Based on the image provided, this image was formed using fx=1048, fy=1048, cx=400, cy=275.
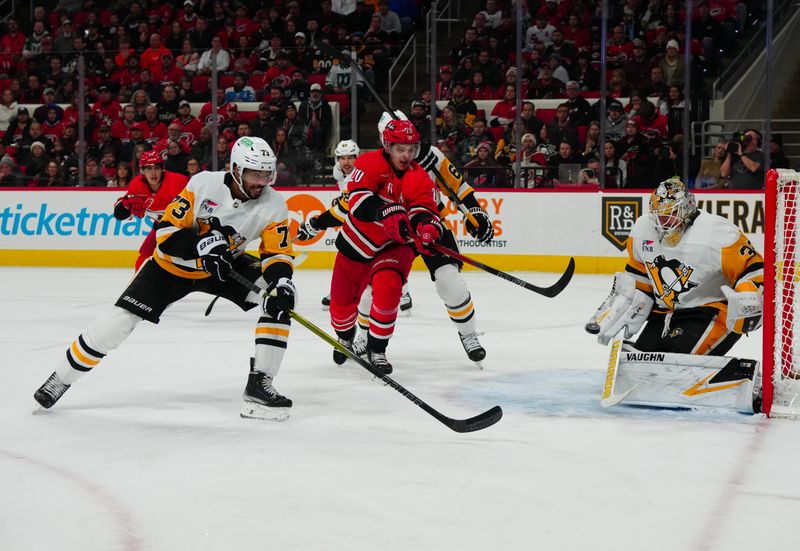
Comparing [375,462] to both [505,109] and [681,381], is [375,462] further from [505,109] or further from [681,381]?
[505,109]

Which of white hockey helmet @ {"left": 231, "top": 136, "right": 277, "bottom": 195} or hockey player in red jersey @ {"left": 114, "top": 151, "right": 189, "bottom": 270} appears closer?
white hockey helmet @ {"left": 231, "top": 136, "right": 277, "bottom": 195}

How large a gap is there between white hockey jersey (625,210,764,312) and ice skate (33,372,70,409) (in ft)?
7.30

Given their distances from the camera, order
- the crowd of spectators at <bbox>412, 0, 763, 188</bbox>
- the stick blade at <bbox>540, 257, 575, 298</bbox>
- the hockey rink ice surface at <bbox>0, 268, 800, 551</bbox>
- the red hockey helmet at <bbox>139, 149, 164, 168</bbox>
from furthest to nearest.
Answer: the crowd of spectators at <bbox>412, 0, 763, 188</bbox> → the red hockey helmet at <bbox>139, 149, 164, 168</bbox> → the stick blade at <bbox>540, 257, 575, 298</bbox> → the hockey rink ice surface at <bbox>0, 268, 800, 551</bbox>

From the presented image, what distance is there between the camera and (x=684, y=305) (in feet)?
13.5

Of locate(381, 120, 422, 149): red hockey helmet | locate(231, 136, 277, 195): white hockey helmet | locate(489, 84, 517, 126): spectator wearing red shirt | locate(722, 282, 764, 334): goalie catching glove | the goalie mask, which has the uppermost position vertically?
locate(489, 84, 517, 126): spectator wearing red shirt

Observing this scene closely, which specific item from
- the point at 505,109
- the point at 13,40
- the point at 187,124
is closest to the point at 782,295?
the point at 505,109

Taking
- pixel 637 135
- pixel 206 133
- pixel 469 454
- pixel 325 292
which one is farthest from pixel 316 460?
pixel 206 133

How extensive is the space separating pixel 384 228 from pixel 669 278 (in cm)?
122

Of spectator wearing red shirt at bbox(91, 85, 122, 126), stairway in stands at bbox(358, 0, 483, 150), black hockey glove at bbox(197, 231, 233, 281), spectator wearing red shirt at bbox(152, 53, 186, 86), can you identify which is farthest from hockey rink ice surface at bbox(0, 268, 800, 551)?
spectator wearing red shirt at bbox(152, 53, 186, 86)

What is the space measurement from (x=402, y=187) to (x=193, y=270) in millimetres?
1158

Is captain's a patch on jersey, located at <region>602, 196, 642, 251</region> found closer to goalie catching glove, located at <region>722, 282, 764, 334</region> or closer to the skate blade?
goalie catching glove, located at <region>722, 282, 764, 334</region>

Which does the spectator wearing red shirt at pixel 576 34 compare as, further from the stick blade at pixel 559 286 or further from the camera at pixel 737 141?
the stick blade at pixel 559 286

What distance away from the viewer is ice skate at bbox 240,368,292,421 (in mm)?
3818

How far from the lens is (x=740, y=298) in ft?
12.2
